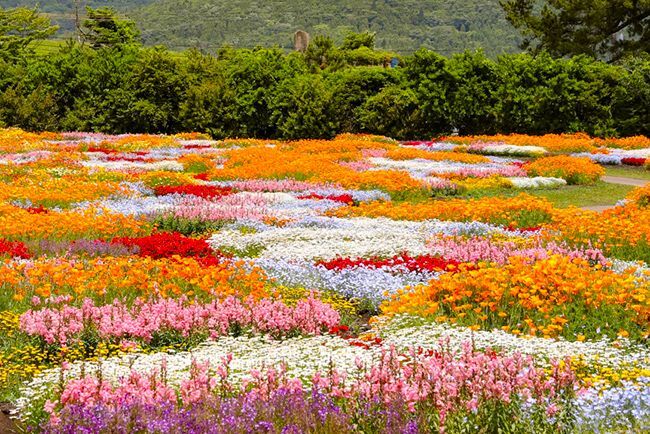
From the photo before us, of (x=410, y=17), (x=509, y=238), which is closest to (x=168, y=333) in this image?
(x=509, y=238)

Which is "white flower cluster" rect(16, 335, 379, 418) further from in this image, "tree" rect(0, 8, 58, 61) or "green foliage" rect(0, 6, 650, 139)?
"tree" rect(0, 8, 58, 61)

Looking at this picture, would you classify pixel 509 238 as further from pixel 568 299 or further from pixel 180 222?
pixel 180 222

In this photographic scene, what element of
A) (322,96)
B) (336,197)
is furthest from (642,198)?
(322,96)

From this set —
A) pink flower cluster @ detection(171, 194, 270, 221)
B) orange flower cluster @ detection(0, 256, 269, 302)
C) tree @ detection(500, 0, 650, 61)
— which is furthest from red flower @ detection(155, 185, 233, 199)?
tree @ detection(500, 0, 650, 61)

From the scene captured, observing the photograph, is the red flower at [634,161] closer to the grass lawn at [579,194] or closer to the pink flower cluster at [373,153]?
the grass lawn at [579,194]

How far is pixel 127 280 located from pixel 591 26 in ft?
154

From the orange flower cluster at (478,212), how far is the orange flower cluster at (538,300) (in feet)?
19.1

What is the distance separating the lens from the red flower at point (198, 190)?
16.9 m

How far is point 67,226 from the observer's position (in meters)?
12.4

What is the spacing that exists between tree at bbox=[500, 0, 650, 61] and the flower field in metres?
34.2

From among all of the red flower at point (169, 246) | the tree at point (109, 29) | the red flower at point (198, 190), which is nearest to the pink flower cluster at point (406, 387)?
the red flower at point (169, 246)

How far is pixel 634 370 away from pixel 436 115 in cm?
3101

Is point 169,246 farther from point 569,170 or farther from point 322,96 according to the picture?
point 322,96

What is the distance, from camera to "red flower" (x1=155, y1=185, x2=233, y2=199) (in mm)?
16938
